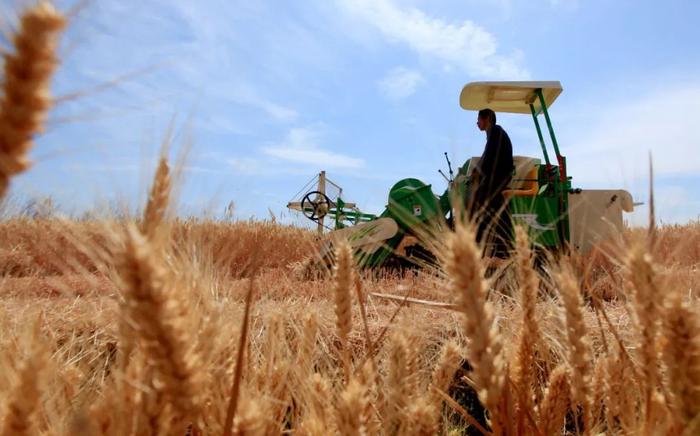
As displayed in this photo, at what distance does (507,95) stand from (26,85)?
7.12m

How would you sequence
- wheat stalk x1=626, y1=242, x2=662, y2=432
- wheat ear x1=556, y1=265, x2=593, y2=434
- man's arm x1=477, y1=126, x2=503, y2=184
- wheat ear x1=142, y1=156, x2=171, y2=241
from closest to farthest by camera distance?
wheat ear x1=142, y1=156, x2=171, y2=241 → wheat stalk x1=626, y1=242, x2=662, y2=432 → wheat ear x1=556, y1=265, x2=593, y2=434 → man's arm x1=477, y1=126, x2=503, y2=184

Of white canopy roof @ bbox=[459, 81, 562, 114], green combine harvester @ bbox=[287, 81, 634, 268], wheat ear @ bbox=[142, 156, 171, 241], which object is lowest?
wheat ear @ bbox=[142, 156, 171, 241]

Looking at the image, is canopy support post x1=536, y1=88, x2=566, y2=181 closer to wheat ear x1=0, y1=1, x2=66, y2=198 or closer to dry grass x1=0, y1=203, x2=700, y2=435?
dry grass x1=0, y1=203, x2=700, y2=435

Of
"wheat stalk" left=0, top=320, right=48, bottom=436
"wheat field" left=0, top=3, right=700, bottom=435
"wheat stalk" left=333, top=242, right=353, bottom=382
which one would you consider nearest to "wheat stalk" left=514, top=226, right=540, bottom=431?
"wheat field" left=0, top=3, right=700, bottom=435

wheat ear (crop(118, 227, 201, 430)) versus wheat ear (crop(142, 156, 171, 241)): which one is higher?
wheat ear (crop(142, 156, 171, 241))

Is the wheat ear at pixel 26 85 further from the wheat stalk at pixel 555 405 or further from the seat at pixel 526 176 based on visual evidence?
the seat at pixel 526 176

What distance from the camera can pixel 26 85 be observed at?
20.4 inches

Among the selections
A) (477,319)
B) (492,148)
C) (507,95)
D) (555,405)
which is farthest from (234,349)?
(507,95)

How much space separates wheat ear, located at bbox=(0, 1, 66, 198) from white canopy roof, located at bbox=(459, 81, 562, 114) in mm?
6434

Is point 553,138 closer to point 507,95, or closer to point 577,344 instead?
point 507,95

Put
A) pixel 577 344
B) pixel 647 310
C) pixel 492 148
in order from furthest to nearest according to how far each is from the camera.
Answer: pixel 492 148 < pixel 577 344 < pixel 647 310

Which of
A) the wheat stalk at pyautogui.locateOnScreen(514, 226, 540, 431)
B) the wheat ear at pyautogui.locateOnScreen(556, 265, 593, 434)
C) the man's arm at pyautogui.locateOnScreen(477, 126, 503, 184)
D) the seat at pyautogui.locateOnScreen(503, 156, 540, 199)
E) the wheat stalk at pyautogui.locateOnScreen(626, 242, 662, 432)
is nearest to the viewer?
the wheat stalk at pyautogui.locateOnScreen(626, 242, 662, 432)

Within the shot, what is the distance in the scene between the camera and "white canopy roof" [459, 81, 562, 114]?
6309mm

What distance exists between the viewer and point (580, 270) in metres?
1.52
